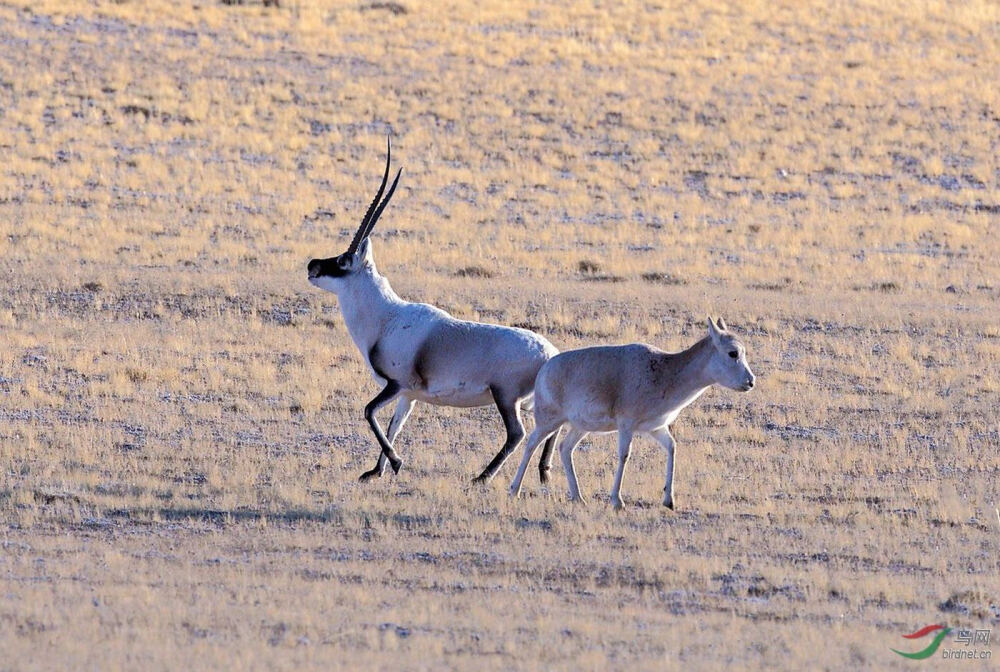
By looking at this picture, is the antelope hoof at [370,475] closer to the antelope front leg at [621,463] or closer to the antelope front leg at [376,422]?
the antelope front leg at [376,422]

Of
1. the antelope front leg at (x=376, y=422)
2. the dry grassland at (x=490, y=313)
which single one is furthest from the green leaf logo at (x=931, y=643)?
the antelope front leg at (x=376, y=422)

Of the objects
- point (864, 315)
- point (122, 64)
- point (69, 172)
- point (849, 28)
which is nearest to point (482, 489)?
point (864, 315)

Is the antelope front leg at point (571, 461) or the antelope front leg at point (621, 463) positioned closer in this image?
the antelope front leg at point (621, 463)

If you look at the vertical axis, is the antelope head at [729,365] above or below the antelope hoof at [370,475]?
above

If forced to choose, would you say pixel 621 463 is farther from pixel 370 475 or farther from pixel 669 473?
pixel 370 475

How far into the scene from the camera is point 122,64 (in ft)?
123

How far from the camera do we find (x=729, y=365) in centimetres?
1170

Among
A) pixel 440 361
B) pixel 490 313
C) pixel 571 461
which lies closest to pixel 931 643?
pixel 571 461

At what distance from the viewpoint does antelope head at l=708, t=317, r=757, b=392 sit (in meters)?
11.7

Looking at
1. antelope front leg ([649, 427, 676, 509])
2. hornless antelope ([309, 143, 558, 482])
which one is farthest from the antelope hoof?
antelope front leg ([649, 427, 676, 509])

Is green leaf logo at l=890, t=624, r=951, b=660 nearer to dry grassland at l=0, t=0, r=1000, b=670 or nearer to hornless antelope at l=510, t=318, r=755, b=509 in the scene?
dry grassland at l=0, t=0, r=1000, b=670

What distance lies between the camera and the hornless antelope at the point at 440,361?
494 inches

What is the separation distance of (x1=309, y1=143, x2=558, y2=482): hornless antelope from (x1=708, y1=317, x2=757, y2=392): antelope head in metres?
1.38

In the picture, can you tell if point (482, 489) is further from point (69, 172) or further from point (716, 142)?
point (716, 142)
